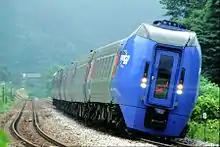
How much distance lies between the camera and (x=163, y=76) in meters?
13.6

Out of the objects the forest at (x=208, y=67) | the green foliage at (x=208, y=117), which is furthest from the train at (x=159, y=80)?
the green foliage at (x=208, y=117)

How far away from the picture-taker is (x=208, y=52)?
24531 millimetres

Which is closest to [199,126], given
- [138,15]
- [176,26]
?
[176,26]

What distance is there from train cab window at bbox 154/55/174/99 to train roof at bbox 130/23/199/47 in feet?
1.48

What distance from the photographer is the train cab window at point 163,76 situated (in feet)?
44.3

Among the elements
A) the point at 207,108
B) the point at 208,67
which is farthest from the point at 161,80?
the point at 208,67

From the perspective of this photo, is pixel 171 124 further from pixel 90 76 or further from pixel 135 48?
pixel 90 76

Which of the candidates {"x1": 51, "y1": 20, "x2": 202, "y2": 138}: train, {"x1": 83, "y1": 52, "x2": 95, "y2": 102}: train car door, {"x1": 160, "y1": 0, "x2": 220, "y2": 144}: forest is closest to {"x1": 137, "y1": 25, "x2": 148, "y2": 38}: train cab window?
{"x1": 51, "y1": 20, "x2": 202, "y2": 138}: train

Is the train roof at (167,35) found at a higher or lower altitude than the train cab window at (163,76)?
higher

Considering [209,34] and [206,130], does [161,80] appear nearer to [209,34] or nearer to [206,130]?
[206,130]

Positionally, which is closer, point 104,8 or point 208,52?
point 208,52

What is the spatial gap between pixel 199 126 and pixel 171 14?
17.2 metres

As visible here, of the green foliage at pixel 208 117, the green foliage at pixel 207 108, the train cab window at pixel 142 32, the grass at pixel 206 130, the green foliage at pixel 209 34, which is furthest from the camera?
the green foliage at pixel 209 34

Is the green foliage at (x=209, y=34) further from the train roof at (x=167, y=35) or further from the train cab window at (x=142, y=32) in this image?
the train cab window at (x=142, y=32)
